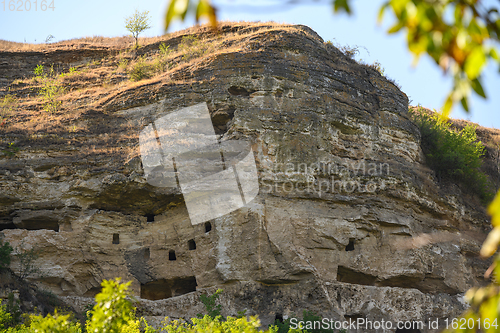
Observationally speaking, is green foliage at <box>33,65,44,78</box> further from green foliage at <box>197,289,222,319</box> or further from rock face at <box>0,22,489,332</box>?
green foliage at <box>197,289,222,319</box>

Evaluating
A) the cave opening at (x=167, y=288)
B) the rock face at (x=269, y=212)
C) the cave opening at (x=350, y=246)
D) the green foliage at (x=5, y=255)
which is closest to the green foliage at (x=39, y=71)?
the rock face at (x=269, y=212)

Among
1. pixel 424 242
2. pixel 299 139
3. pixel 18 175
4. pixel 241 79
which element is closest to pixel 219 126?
pixel 241 79

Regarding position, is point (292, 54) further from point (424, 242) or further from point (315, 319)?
point (315, 319)

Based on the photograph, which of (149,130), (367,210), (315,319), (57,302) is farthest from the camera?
(149,130)

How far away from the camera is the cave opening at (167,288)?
62.4ft

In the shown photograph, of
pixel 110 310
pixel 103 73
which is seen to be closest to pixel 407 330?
Result: pixel 110 310

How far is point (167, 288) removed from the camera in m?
19.4

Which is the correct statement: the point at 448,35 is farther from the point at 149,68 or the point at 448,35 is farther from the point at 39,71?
the point at 39,71

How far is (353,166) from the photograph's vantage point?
20625 millimetres

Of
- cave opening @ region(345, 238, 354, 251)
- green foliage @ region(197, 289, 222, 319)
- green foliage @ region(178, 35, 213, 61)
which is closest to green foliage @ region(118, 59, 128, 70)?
green foliage @ region(178, 35, 213, 61)

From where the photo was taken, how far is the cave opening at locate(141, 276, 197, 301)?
1902 centimetres

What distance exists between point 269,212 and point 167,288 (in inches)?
204

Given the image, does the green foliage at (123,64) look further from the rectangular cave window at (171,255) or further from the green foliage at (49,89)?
the rectangular cave window at (171,255)

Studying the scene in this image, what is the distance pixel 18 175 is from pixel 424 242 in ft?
54.8
